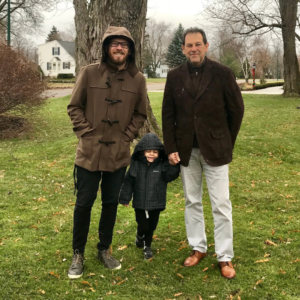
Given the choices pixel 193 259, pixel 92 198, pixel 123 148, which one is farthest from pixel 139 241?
pixel 123 148

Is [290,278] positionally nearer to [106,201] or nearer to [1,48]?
[106,201]

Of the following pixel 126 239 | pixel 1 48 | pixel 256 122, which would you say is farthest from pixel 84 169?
pixel 256 122

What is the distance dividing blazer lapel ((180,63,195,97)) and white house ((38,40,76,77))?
6228cm

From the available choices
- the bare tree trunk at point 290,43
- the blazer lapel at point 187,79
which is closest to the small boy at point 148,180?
the blazer lapel at point 187,79

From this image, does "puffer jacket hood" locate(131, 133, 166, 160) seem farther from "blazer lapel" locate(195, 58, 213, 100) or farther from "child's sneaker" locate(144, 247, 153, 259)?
"child's sneaker" locate(144, 247, 153, 259)

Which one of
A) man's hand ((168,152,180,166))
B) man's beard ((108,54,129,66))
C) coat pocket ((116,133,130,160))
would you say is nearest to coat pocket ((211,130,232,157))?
man's hand ((168,152,180,166))

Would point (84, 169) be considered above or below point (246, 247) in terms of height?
above

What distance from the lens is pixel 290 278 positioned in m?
3.47

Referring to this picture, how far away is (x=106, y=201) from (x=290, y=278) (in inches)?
77.4

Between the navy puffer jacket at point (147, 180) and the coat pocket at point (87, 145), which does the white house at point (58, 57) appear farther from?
the coat pocket at point (87, 145)

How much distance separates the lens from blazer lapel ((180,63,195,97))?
11.2 feet

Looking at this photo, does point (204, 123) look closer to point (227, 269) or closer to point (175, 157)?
point (175, 157)

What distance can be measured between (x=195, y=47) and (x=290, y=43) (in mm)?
21609

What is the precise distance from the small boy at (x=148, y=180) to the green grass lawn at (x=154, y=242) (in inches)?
25.4
